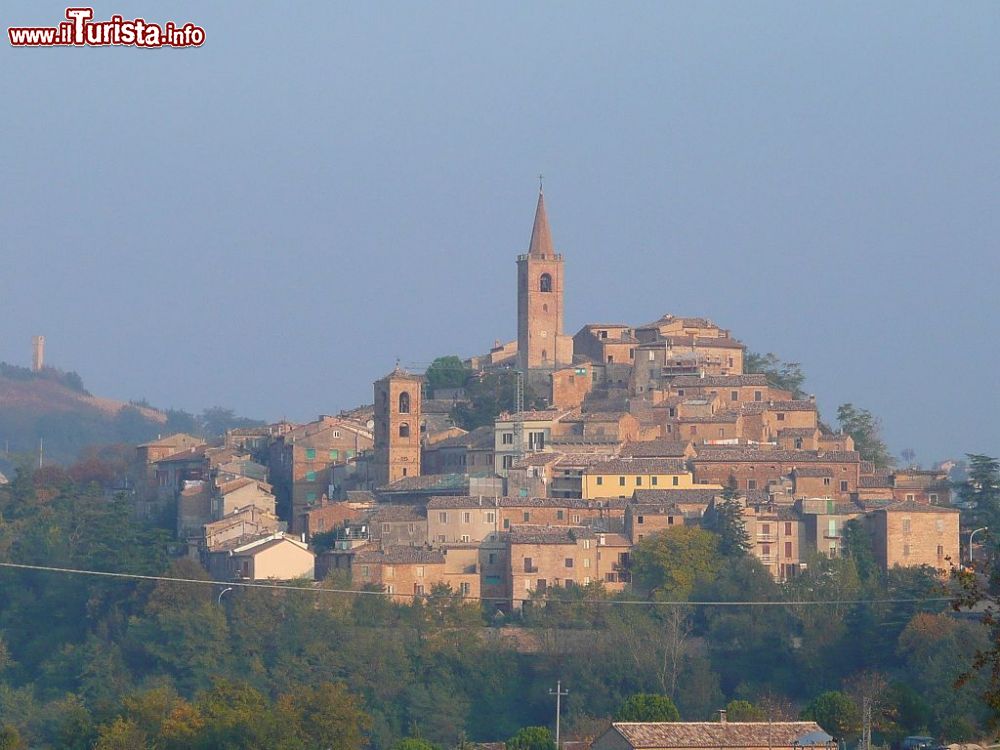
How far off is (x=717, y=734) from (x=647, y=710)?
17.6 ft

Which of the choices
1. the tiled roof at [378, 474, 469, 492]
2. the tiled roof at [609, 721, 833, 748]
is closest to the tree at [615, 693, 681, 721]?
the tiled roof at [609, 721, 833, 748]

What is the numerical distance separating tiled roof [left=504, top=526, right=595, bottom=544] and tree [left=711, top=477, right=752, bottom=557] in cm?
300

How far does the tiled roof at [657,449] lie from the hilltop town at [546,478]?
10cm

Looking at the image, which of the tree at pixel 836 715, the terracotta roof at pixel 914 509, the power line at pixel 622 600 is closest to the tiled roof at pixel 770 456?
the terracotta roof at pixel 914 509

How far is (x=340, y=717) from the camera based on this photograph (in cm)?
4581

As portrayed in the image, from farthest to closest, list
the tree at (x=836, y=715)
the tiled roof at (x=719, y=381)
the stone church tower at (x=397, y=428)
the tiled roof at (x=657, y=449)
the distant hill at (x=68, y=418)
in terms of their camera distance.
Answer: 1. the distant hill at (x=68, y=418)
2. the tiled roof at (x=719, y=381)
3. the stone church tower at (x=397, y=428)
4. the tiled roof at (x=657, y=449)
5. the tree at (x=836, y=715)

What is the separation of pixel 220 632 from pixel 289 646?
63.1 inches

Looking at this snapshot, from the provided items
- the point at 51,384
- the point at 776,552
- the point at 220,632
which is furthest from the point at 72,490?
the point at 51,384

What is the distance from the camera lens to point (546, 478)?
2327 inches

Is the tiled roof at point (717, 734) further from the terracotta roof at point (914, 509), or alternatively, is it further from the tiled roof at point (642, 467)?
the tiled roof at point (642, 467)

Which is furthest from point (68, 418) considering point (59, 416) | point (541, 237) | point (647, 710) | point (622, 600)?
point (647, 710)

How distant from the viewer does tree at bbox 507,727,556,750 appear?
4409cm

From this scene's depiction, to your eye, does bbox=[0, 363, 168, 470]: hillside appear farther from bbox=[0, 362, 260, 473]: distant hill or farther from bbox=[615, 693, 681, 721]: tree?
bbox=[615, 693, 681, 721]: tree

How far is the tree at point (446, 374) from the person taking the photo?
237 feet
